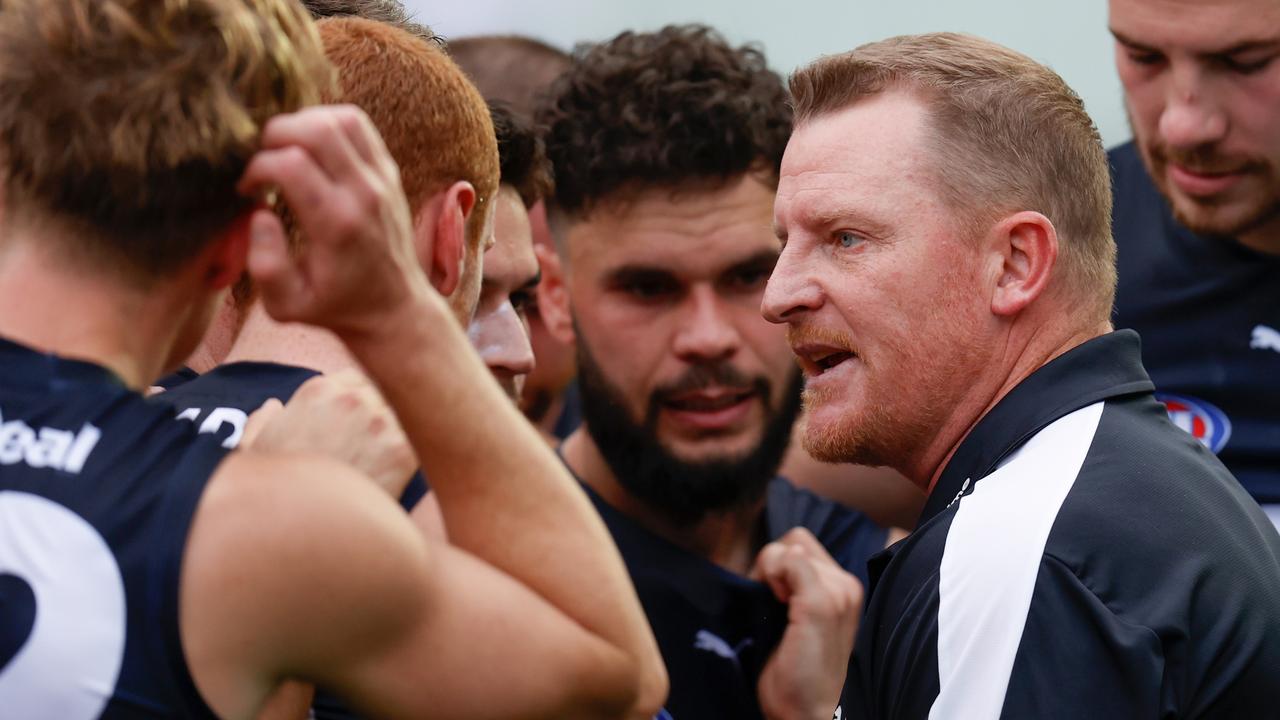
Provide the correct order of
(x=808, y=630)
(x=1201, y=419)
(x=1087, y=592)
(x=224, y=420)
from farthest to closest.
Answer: (x=1201, y=419), (x=808, y=630), (x=224, y=420), (x=1087, y=592)

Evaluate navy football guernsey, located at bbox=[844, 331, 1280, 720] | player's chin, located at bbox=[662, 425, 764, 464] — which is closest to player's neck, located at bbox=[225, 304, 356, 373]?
navy football guernsey, located at bbox=[844, 331, 1280, 720]

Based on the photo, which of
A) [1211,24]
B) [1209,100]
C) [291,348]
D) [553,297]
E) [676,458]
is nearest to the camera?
[291,348]

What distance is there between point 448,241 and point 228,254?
0.77 metres

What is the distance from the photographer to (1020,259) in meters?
2.61

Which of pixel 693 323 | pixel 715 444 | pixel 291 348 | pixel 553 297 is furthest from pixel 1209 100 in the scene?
pixel 291 348

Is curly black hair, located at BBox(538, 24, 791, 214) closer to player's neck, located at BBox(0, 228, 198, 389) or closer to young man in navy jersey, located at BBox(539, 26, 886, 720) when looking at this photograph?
young man in navy jersey, located at BBox(539, 26, 886, 720)

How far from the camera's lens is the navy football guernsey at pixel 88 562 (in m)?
1.47

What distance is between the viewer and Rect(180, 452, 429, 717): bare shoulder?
4.96 ft

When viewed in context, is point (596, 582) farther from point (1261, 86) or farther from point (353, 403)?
point (1261, 86)

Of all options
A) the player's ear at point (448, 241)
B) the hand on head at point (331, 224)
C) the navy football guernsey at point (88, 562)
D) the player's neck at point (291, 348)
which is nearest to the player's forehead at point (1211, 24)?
the player's ear at point (448, 241)

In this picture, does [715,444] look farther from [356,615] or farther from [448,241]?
[356,615]

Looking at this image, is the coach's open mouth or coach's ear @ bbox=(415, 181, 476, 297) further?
the coach's open mouth

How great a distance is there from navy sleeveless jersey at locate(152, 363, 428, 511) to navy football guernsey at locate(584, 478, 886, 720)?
53.5 inches

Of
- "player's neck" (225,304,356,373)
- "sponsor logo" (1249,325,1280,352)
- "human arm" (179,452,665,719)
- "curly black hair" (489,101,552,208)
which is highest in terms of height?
"human arm" (179,452,665,719)
